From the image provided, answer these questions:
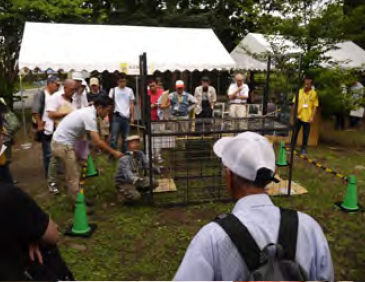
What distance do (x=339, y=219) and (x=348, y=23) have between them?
658 cm

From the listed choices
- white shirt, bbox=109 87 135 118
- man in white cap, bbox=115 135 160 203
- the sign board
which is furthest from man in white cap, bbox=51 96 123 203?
the sign board

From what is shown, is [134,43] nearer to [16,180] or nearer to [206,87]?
[206,87]

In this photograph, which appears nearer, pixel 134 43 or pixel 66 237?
pixel 66 237

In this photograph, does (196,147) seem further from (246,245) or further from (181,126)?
(246,245)

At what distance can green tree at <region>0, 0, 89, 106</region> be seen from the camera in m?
10.7

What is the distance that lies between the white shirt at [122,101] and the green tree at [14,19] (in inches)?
217

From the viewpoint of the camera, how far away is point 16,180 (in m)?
6.21

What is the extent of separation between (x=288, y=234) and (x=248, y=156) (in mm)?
355

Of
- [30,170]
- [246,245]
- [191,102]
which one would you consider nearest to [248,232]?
[246,245]

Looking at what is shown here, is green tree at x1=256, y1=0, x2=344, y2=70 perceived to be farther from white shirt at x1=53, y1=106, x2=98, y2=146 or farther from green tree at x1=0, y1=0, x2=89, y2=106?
green tree at x1=0, y1=0, x2=89, y2=106

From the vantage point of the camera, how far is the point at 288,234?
1340mm

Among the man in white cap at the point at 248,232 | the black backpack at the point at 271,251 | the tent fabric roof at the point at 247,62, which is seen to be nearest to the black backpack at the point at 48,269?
the man in white cap at the point at 248,232

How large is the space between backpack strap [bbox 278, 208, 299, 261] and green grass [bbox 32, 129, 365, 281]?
2563mm

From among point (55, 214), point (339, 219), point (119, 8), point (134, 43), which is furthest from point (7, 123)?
point (119, 8)
